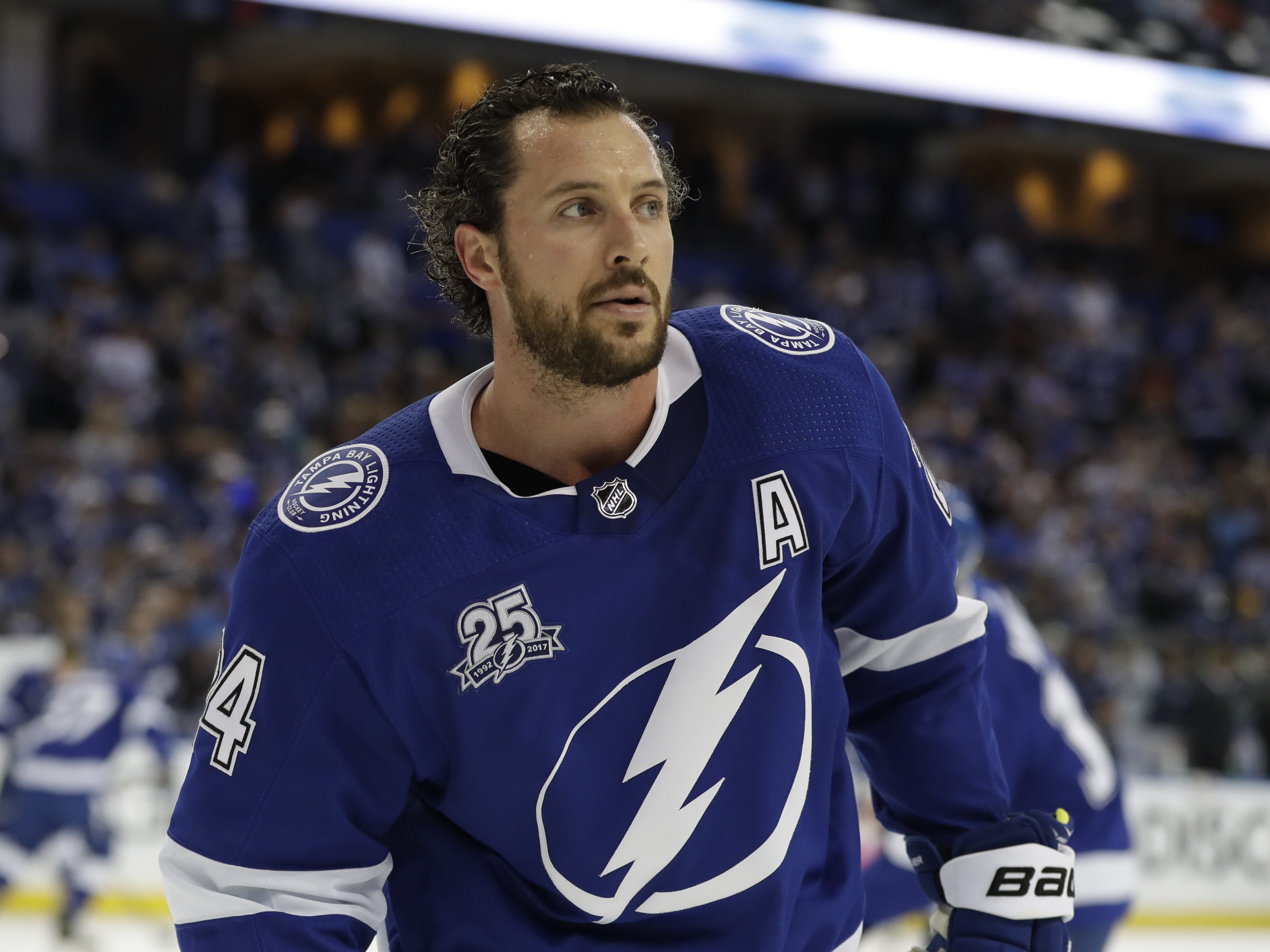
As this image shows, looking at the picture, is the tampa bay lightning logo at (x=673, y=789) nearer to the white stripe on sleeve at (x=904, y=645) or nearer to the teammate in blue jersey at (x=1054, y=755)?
the white stripe on sleeve at (x=904, y=645)

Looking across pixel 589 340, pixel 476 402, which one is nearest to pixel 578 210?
pixel 589 340

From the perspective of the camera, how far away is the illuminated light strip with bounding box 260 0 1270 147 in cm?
1080

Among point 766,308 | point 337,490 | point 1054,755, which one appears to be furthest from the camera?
point 766,308

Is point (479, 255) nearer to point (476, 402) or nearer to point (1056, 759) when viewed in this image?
point (476, 402)

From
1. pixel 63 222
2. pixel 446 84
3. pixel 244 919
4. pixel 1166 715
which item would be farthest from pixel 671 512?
pixel 446 84

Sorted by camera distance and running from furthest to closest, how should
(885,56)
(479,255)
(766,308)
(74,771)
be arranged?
(766,308) < (885,56) < (74,771) < (479,255)

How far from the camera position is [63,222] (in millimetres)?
11219

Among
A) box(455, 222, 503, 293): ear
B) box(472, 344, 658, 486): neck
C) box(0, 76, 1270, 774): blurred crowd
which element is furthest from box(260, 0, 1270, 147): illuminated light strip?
box(472, 344, 658, 486): neck

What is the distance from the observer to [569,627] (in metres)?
1.57

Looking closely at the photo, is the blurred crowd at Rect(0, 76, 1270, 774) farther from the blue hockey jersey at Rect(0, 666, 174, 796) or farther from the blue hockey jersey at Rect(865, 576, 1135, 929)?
the blue hockey jersey at Rect(865, 576, 1135, 929)

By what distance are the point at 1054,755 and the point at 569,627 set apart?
208 centimetres

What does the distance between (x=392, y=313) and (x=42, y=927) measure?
19.3ft

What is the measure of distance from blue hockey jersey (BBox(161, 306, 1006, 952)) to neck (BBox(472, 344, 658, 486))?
4 cm

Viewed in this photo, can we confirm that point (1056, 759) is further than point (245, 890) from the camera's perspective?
Yes
